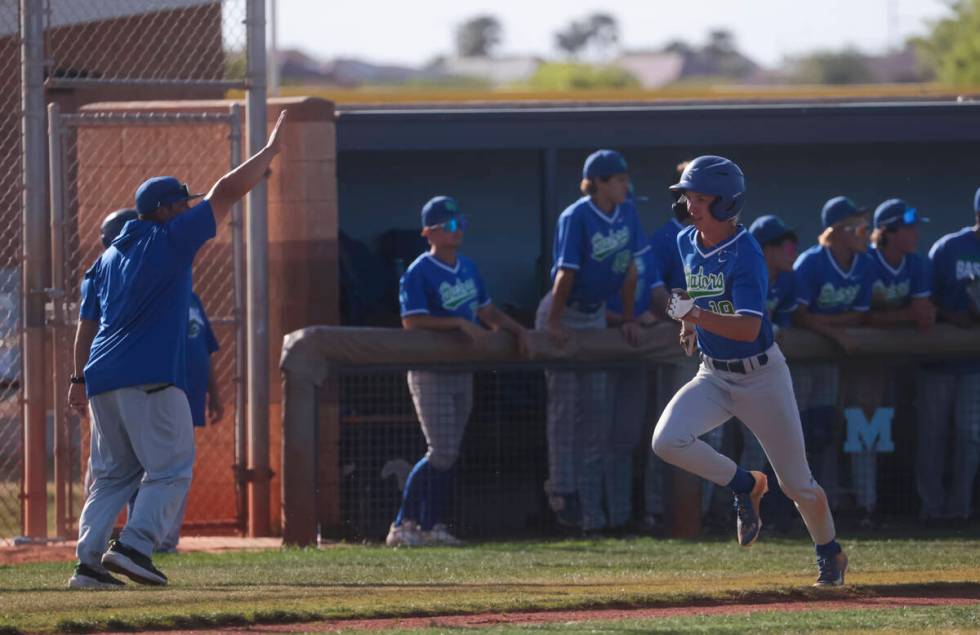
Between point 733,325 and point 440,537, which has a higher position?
point 733,325

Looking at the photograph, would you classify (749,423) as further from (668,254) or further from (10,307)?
(10,307)

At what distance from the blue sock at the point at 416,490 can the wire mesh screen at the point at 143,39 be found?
291 centimetres

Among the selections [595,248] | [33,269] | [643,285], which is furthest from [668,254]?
[33,269]

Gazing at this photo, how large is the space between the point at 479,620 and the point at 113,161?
5.34 meters

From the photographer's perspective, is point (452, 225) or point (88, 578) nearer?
point (88, 578)

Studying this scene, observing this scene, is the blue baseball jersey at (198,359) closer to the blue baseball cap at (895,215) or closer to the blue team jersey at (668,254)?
the blue team jersey at (668,254)

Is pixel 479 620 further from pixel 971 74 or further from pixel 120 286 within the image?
pixel 971 74

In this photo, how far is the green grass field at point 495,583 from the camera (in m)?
6.43

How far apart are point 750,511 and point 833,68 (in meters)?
101

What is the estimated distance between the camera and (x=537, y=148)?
1195 cm

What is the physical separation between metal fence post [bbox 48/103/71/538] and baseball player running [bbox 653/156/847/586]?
4.34m

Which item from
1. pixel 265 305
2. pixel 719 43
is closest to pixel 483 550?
pixel 265 305

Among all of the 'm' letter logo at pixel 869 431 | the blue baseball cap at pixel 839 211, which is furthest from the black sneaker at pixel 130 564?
the blue baseball cap at pixel 839 211

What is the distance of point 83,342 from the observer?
7984mm
